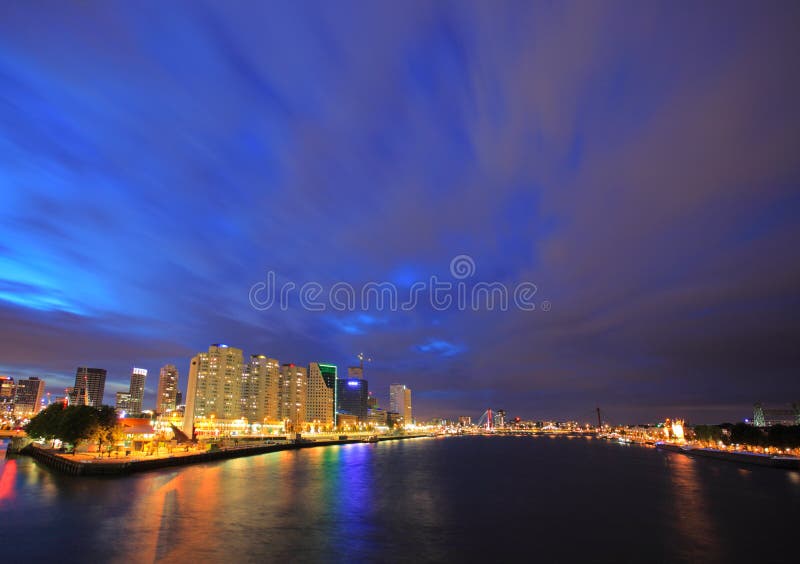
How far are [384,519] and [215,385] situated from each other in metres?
155

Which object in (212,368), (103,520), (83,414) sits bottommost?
(103,520)

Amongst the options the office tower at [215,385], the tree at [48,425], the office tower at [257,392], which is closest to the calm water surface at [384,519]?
the tree at [48,425]

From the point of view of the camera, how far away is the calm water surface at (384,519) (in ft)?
91.8

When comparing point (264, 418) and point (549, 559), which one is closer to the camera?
point (549, 559)

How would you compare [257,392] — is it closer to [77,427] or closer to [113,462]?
[77,427]

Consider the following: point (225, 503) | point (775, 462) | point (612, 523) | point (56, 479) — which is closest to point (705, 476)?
point (775, 462)

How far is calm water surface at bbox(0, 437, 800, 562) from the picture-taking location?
27969mm

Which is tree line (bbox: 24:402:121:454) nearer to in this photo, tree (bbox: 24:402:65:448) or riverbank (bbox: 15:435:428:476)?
tree (bbox: 24:402:65:448)

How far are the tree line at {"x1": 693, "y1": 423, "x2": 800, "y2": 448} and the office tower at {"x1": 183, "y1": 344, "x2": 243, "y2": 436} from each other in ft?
555

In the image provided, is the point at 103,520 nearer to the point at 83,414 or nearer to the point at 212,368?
the point at 83,414

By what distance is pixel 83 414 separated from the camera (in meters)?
72.1

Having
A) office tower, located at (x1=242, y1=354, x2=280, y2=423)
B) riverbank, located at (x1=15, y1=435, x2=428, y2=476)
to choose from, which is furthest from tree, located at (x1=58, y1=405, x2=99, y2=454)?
office tower, located at (x1=242, y1=354, x2=280, y2=423)

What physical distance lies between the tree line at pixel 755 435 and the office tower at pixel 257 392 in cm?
16620

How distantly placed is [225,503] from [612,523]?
34513 millimetres
